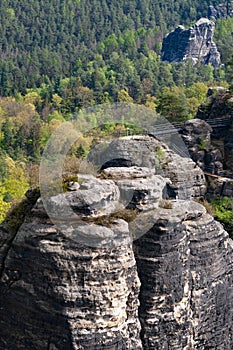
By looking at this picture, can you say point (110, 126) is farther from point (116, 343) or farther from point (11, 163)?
point (116, 343)

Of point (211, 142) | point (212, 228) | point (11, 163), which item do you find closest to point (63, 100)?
point (11, 163)

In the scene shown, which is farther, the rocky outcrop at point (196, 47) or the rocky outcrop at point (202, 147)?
the rocky outcrop at point (196, 47)

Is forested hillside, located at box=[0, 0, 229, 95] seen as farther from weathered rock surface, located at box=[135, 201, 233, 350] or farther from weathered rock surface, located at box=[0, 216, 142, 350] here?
weathered rock surface, located at box=[0, 216, 142, 350]

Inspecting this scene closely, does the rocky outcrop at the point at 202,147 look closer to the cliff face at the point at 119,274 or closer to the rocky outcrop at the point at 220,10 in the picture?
the cliff face at the point at 119,274

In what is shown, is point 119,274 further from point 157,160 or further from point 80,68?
point 80,68

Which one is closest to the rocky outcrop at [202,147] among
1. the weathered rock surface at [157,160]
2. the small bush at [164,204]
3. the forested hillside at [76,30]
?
the weathered rock surface at [157,160]

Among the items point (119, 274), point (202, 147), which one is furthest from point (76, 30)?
point (119, 274)
